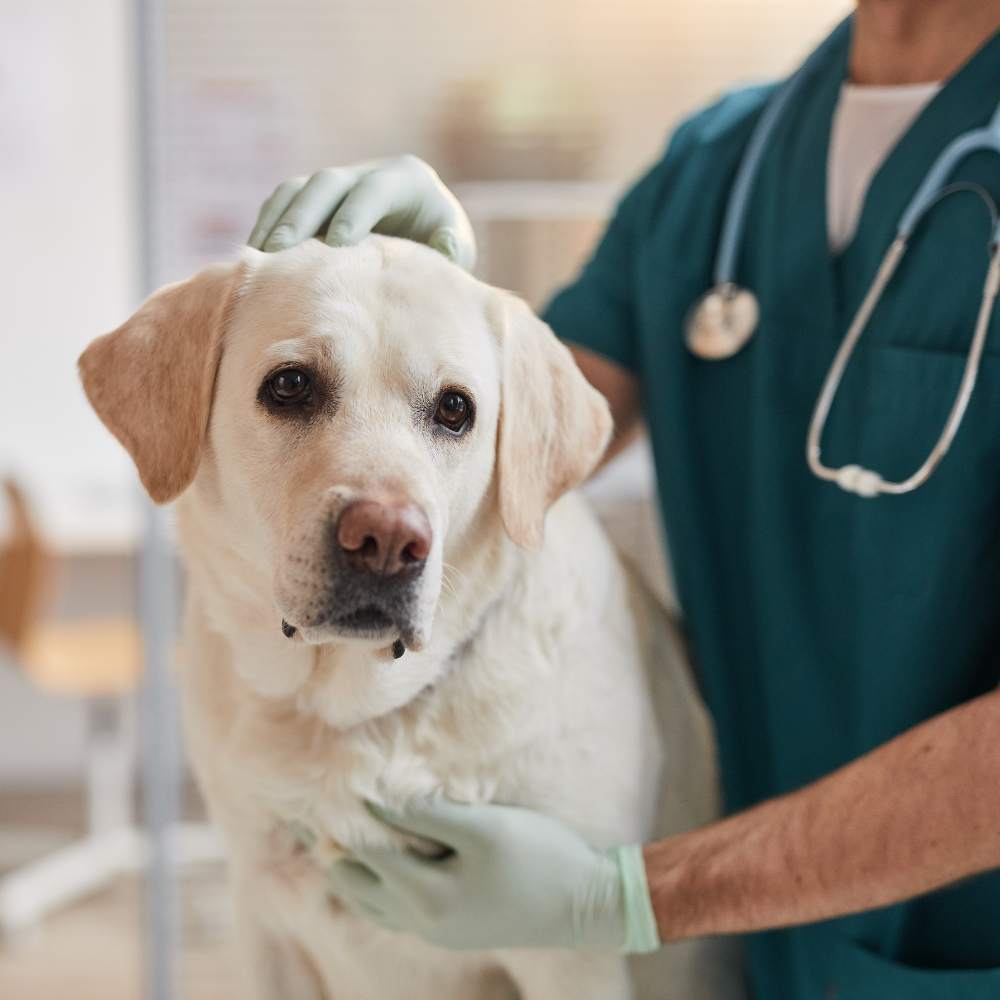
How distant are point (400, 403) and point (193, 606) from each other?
28cm

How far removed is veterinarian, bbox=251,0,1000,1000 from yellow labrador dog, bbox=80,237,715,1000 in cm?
4

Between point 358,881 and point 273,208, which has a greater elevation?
point 273,208

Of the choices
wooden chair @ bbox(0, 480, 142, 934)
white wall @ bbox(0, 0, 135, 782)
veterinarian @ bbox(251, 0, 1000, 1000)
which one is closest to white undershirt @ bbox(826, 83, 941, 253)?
veterinarian @ bbox(251, 0, 1000, 1000)

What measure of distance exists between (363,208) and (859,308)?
1.46 feet

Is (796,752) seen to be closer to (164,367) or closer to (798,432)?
(798,432)

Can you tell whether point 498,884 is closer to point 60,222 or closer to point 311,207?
point 311,207

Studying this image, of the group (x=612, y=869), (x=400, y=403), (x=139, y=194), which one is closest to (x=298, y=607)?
(x=400, y=403)

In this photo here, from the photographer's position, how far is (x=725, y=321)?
1.10m

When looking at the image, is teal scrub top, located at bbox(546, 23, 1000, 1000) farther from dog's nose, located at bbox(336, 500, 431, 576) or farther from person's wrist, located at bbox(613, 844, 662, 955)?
dog's nose, located at bbox(336, 500, 431, 576)

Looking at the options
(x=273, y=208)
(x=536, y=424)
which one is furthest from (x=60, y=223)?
(x=536, y=424)

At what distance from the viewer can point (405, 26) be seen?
1822 mm

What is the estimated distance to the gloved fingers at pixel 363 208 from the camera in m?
0.86

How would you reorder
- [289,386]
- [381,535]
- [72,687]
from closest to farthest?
1. [381,535]
2. [289,386]
3. [72,687]

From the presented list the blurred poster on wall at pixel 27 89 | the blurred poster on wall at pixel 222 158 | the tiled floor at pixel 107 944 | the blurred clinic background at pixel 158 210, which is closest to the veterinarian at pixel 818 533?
the blurred clinic background at pixel 158 210
